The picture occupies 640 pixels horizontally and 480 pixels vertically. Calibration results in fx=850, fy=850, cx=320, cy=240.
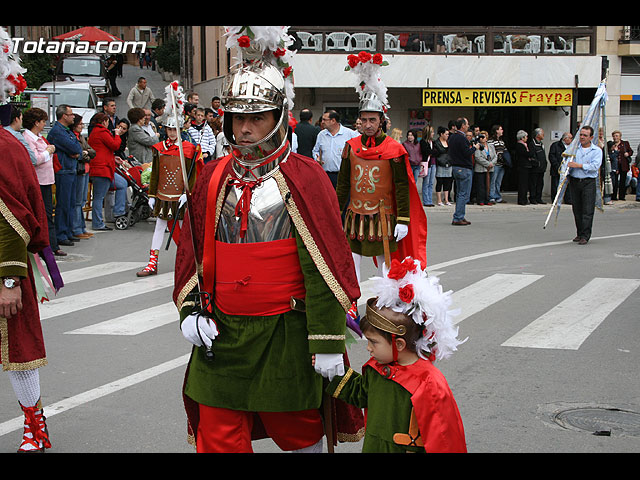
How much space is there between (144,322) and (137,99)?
14.1 m

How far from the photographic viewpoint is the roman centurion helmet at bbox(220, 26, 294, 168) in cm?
379

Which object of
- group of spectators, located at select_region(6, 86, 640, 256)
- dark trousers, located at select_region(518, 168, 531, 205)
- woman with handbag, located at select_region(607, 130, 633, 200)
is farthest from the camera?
woman with handbag, located at select_region(607, 130, 633, 200)

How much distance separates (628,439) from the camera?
16.8 feet

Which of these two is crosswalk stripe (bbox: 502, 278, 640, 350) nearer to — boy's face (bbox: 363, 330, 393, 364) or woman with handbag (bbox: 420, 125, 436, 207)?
boy's face (bbox: 363, 330, 393, 364)

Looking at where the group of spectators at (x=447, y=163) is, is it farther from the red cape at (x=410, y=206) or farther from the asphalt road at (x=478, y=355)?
the red cape at (x=410, y=206)

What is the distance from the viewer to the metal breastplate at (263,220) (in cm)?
377

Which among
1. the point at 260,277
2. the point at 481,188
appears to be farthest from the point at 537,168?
the point at 260,277

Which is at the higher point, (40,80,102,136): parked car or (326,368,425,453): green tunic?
(40,80,102,136): parked car

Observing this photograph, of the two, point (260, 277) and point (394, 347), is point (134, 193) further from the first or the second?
point (394, 347)

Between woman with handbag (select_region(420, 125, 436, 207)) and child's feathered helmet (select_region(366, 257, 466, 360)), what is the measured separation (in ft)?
51.5

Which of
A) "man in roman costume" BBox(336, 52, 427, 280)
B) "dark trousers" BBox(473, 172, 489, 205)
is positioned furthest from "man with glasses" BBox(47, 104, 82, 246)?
"dark trousers" BBox(473, 172, 489, 205)

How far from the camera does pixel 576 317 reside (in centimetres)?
827

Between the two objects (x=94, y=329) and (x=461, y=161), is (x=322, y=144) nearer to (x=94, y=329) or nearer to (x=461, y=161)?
(x=461, y=161)
